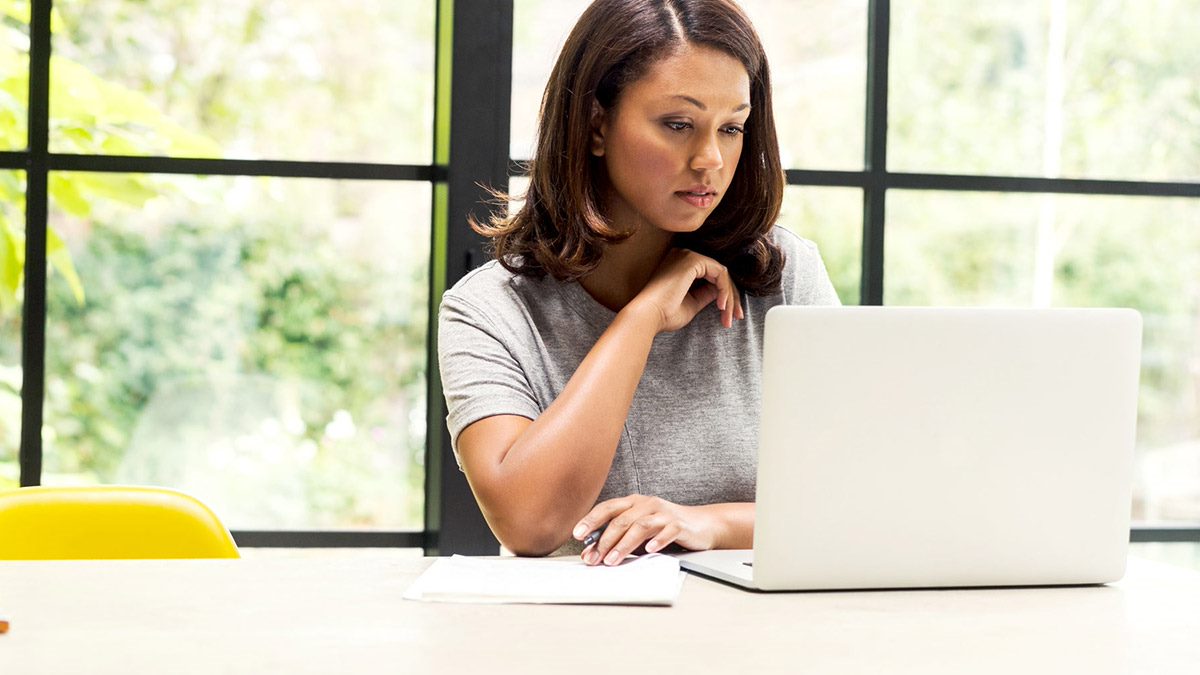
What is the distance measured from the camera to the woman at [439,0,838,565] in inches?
68.2

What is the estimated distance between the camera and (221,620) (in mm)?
1111

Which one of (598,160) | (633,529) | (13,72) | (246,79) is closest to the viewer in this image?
(633,529)

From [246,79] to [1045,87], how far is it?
1876 millimetres

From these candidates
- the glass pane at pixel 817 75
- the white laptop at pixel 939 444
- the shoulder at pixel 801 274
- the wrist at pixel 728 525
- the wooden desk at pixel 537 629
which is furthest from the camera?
the glass pane at pixel 817 75

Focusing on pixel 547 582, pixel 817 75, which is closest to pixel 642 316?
pixel 547 582

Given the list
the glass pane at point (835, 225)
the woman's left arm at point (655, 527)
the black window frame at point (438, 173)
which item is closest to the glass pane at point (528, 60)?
the black window frame at point (438, 173)

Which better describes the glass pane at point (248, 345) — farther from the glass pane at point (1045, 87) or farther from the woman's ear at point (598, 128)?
the glass pane at point (1045, 87)

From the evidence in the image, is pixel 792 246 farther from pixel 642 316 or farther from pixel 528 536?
pixel 528 536

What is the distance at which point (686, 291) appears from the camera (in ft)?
5.96

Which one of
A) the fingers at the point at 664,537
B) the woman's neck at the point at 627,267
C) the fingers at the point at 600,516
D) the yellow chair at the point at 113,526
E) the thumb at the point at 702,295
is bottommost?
the yellow chair at the point at 113,526

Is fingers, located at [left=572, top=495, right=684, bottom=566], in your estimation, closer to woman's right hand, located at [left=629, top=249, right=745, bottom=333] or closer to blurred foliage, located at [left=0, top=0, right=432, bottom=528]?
woman's right hand, located at [left=629, top=249, right=745, bottom=333]

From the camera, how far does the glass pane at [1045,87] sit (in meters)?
3.00

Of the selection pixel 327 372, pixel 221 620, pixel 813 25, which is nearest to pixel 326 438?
pixel 327 372

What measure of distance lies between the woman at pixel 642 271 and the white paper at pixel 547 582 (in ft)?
0.95
